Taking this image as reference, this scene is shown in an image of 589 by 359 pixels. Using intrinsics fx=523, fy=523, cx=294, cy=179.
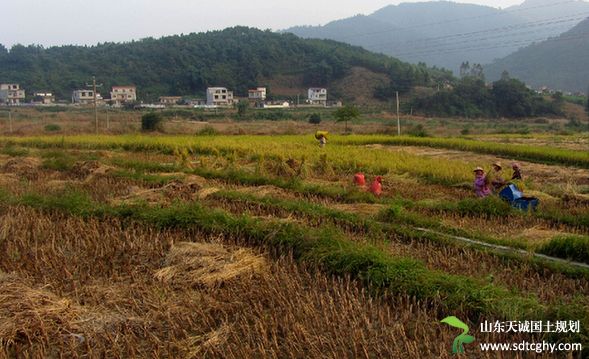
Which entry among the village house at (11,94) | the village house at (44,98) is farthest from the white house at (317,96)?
the village house at (11,94)

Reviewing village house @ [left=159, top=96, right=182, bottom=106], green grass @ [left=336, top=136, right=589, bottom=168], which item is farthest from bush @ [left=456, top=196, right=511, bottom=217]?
village house @ [left=159, top=96, right=182, bottom=106]

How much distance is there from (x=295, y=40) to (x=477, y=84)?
4622cm

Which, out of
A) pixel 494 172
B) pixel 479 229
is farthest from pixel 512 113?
pixel 479 229

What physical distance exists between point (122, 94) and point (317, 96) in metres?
27.9

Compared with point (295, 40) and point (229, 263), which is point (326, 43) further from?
point (229, 263)

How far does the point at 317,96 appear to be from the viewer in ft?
252

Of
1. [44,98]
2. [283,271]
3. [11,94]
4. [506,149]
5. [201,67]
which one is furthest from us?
[201,67]

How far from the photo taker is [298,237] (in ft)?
20.8

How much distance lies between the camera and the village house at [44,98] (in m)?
73.7

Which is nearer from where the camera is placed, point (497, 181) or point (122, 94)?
point (497, 181)

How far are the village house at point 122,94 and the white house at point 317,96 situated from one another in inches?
989

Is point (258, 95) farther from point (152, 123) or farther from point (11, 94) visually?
point (152, 123)

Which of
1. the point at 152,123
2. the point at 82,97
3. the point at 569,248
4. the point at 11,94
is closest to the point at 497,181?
the point at 569,248

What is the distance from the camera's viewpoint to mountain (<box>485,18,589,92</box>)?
307ft
